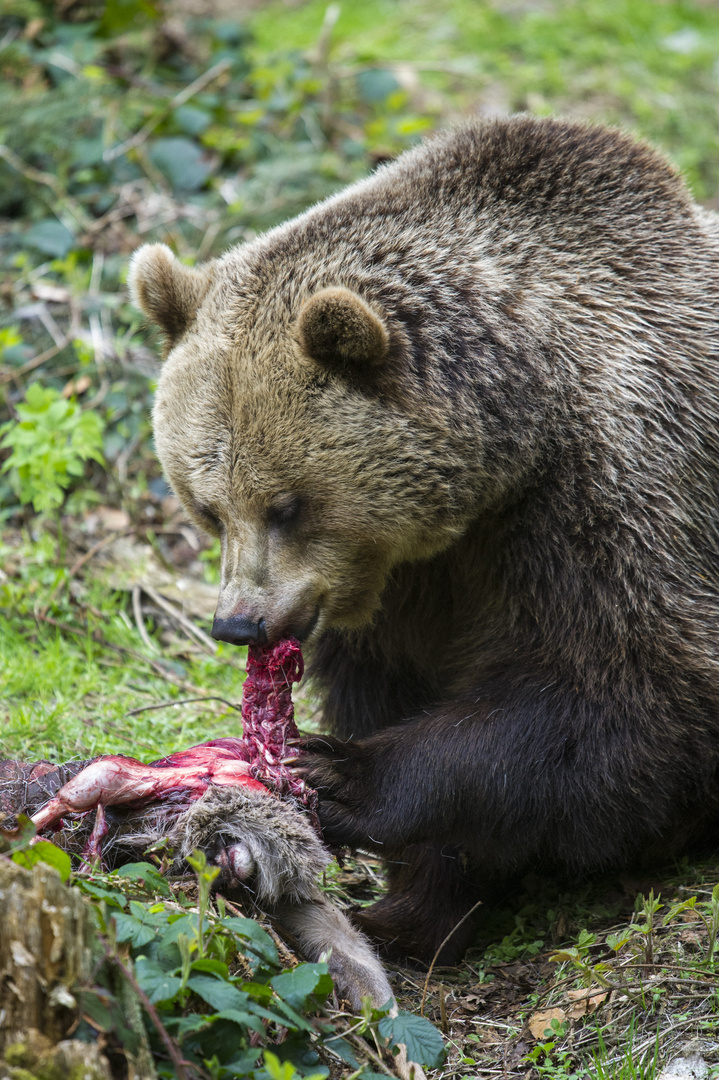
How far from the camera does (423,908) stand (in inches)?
177

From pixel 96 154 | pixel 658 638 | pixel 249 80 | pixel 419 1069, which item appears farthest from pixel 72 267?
pixel 419 1069

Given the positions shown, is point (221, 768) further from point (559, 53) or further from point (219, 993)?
point (559, 53)

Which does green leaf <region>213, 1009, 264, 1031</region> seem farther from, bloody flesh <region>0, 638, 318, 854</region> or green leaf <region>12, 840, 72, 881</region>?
bloody flesh <region>0, 638, 318, 854</region>

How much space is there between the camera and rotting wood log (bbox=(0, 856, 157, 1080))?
2.25 m

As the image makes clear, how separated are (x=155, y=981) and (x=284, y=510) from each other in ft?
6.05

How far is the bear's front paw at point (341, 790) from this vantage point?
156 inches

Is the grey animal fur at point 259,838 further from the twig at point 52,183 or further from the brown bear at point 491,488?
the twig at point 52,183

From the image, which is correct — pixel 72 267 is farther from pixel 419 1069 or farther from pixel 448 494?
pixel 419 1069

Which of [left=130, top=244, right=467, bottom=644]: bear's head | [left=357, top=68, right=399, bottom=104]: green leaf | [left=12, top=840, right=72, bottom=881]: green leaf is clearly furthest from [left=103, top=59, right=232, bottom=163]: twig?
[left=12, top=840, right=72, bottom=881]: green leaf

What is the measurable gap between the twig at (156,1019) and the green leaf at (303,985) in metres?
0.35

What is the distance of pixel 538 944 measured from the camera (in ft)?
13.6

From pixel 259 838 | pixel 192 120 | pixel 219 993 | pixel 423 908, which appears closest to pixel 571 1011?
pixel 423 908

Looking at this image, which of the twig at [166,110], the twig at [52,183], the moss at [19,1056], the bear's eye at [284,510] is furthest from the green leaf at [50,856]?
the twig at [166,110]

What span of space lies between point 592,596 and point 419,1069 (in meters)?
1.68
